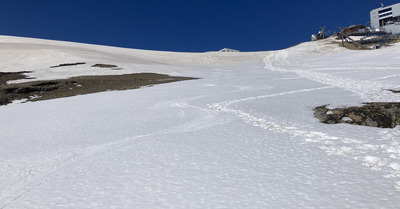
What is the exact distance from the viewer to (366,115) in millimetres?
7973

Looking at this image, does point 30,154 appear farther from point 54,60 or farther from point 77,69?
point 54,60

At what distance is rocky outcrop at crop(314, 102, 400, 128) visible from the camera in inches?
291

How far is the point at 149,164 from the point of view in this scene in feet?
17.6

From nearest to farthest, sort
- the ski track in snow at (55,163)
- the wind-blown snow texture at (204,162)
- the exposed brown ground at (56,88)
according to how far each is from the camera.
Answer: the wind-blown snow texture at (204,162) < the ski track in snow at (55,163) < the exposed brown ground at (56,88)

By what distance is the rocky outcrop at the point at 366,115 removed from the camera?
24.3 feet

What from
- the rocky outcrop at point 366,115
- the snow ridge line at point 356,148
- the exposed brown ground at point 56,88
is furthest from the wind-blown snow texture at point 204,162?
the exposed brown ground at point 56,88

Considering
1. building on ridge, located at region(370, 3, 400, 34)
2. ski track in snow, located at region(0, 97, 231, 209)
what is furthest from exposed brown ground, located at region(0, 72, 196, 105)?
building on ridge, located at region(370, 3, 400, 34)

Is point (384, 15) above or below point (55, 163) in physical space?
above

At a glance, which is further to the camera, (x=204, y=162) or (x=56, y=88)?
(x=56, y=88)

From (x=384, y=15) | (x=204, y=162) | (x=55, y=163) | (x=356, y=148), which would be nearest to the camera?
(x=204, y=162)

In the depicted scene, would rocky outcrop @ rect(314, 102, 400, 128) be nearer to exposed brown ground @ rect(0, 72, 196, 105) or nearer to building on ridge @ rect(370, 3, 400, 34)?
exposed brown ground @ rect(0, 72, 196, 105)

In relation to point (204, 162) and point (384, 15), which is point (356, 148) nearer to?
point (204, 162)

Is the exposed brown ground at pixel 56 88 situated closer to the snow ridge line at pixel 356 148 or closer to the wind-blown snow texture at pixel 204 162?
the wind-blown snow texture at pixel 204 162

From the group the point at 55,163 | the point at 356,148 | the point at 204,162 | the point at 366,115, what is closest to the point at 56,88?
the point at 55,163
